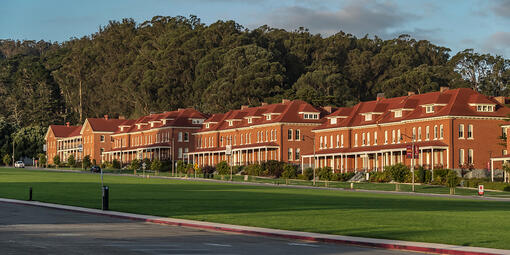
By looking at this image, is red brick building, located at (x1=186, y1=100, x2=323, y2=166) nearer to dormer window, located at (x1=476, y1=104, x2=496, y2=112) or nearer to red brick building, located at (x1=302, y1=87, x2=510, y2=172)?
red brick building, located at (x1=302, y1=87, x2=510, y2=172)

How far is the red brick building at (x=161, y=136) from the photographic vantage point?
15462 centimetres

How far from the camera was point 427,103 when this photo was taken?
335ft

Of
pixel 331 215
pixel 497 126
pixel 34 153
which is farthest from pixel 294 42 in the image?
pixel 331 215

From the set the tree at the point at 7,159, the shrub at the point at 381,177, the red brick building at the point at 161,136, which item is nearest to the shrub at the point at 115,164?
the red brick building at the point at 161,136

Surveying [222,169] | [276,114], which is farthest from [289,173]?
[276,114]

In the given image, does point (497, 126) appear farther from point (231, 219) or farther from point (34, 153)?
point (34, 153)

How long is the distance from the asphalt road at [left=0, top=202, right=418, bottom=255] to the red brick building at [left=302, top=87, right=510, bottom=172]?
205ft

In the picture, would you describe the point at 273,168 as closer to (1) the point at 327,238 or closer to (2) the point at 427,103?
(2) the point at 427,103

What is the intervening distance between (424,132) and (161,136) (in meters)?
69.5

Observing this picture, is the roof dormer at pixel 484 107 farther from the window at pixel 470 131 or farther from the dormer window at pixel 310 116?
the dormer window at pixel 310 116

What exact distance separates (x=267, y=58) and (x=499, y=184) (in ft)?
306

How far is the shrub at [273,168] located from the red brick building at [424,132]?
5.36 meters

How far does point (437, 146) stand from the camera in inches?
3750

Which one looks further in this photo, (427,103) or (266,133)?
(266,133)
